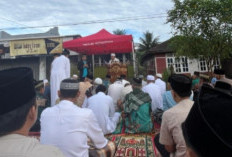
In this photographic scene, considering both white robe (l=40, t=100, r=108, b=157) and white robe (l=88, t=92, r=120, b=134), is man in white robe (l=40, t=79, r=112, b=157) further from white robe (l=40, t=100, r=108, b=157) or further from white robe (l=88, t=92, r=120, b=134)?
white robe (l=88, t=92, r=120, b=134)

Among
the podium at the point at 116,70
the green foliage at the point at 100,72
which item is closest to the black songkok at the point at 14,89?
the podium at the point at 116,70

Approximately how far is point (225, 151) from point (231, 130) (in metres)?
0.08

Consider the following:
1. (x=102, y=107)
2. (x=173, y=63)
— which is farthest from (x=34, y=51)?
(x=102, y=107)

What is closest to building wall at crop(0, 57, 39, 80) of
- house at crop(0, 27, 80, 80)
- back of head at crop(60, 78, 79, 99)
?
house at crop(0, 27, 80, 80)

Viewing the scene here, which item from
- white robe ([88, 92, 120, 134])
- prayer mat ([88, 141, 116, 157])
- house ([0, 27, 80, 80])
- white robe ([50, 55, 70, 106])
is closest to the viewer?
prayer mat ([88, 141, 116, 157])

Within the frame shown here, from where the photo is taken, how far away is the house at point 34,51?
53.2ft

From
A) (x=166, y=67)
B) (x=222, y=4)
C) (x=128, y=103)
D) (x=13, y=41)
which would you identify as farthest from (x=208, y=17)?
(x=13, y=41)

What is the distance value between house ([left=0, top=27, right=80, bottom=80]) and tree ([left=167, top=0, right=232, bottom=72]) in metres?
9.19

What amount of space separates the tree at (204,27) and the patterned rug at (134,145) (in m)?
8.52

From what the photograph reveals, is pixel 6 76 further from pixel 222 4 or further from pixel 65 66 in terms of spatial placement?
pixel 222 4

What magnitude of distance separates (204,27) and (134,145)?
31.2 ft

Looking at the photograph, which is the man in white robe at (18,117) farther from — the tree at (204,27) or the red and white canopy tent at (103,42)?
the tree at (204,27)

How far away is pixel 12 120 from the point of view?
102 cm

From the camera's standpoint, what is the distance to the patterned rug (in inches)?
140
